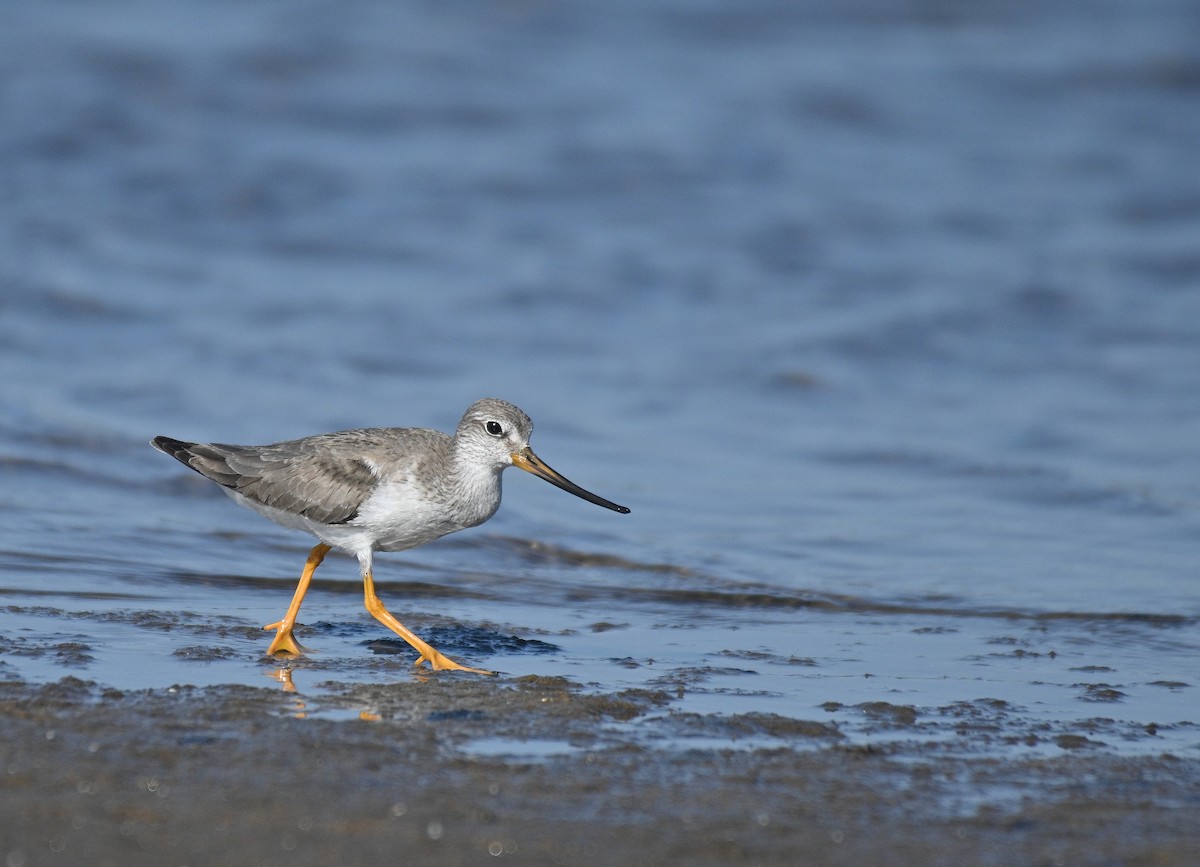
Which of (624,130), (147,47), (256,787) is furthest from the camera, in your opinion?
(147,47)

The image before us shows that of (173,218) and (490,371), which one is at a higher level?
(173,218)

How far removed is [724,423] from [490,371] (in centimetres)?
250

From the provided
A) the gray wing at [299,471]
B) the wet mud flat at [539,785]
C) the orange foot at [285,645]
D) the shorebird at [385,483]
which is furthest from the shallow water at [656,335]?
the gray wing at [299,471]

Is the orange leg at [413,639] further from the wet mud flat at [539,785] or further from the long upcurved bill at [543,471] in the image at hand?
the long upcurved bill at [543,471]

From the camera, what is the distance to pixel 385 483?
26.3 ft

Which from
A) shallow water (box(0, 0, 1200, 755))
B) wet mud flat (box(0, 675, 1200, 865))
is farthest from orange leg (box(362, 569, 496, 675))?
wet mud flat (box(0, 675, 1200, 865))

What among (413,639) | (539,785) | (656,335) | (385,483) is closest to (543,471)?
(385,483)

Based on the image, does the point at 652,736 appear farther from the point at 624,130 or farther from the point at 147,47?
the point at 147,47

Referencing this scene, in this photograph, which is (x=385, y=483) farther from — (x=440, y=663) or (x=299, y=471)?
(x=440, y=663)

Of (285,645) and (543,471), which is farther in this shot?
(543,471)

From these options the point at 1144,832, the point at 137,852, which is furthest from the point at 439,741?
the point at 1144,832

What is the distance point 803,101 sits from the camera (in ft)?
73.0

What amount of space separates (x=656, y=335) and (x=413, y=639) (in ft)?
27.3

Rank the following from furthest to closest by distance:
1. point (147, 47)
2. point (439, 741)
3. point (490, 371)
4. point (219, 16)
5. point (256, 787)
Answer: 1. point (219, 16)
2. point (147, 47)
3. point (490, 371)
4. point (439, 741)
5. point (256, 787)
